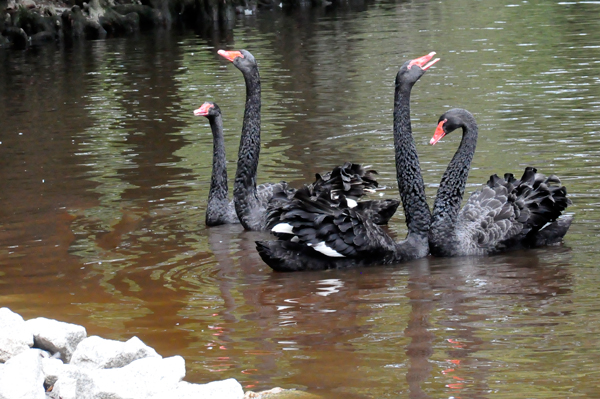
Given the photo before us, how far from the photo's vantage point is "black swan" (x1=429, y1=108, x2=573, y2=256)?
Answer: 6.39 metres

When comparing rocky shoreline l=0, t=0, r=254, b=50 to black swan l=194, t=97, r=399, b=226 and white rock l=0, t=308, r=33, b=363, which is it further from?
white rock l=0, t=308, r=33, b=363

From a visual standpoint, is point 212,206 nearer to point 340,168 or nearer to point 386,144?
point 340,168

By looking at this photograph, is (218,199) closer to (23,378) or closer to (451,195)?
(451,195)

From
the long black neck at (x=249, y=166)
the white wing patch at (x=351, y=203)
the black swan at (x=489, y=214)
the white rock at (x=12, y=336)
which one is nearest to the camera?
the white rock at (x=12, y=336)

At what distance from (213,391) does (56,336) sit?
1.08 metres

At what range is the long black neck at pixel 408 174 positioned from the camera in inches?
262

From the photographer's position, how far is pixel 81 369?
13.0ft

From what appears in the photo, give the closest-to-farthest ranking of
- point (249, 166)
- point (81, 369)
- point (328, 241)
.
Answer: point (81, 369), point (328, 241), point (249, 166)

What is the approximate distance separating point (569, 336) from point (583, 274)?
46.2 inches

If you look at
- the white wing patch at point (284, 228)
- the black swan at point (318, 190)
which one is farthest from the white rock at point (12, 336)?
the black swan at point (318, 190)

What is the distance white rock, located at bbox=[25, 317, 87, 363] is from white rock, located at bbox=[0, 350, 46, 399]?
45 centimetres

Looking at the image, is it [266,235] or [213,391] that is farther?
[266,235]

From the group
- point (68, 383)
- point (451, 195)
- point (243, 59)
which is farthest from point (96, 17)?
point (68, 383)

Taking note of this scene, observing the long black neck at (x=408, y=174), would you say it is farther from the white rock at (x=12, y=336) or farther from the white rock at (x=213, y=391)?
the white rock at (x=12, y=336)
